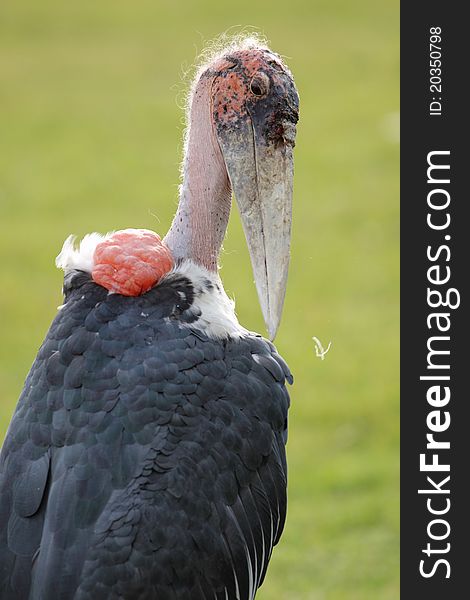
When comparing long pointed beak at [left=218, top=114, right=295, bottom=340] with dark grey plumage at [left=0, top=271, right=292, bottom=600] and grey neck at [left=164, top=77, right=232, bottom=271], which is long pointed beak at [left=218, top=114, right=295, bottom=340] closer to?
grey neck at [left=164, top=77, right=232, bottom=271]

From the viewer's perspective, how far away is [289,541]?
7293 millimetres

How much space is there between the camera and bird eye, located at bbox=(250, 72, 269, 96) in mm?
3803

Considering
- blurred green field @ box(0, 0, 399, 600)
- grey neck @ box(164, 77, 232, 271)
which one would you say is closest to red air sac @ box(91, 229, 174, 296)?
grey neck @ box(164, 77, 232, 271)

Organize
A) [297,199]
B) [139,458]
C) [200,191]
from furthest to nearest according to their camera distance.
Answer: [297,199] < [200,191] < [139,458]

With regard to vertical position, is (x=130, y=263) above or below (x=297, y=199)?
below

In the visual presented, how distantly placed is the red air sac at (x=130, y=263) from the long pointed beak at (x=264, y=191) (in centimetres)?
Answer: 30

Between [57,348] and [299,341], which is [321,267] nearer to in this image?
[299,341]

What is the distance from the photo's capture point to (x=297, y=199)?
14008mm

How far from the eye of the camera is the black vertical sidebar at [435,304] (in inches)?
254

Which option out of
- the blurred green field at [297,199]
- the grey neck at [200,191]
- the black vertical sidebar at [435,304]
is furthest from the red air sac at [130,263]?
the black vertical sidebar at [435,304]

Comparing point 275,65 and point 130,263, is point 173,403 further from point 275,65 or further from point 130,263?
point 275,65

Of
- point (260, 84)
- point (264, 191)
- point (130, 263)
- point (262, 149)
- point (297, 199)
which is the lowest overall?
point (130, 263)

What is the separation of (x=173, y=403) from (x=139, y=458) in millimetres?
194

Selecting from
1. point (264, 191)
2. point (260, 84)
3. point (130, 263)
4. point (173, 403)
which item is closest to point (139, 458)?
point (173, 403)
